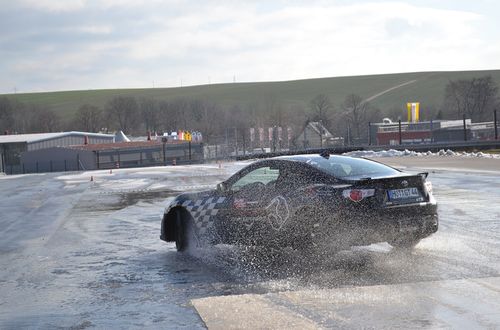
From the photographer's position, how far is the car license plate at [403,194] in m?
8.45

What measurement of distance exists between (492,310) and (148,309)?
3.08 metres

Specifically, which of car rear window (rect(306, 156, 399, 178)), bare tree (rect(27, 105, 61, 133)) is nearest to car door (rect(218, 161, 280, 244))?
car rear window (rect(306, 156, 399, 178))

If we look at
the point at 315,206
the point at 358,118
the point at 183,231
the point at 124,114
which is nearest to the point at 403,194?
the point at 315,206

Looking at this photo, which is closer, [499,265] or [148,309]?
[148,309]

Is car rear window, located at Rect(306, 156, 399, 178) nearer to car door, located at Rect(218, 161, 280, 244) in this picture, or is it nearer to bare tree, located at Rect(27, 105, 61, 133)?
car door, located at Rect(218, 161, 280, 244)

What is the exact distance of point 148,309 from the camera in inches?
262

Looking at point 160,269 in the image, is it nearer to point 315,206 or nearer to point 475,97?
point 315,206

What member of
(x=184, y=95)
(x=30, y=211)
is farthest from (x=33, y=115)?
(x=30, y=211)

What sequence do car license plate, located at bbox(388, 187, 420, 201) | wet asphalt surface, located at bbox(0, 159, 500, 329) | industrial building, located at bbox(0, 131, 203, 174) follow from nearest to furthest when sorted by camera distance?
1. wet asphalt surface, located at bbox(0, 159, 500, 329)
2. car license plate, located at bbox(388, 187, 420, 201)
3. industrial building, located at bbox(0, 131, 203, 174)

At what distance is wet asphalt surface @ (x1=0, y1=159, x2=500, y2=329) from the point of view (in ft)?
21.9

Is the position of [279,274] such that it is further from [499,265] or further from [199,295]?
[499,265]

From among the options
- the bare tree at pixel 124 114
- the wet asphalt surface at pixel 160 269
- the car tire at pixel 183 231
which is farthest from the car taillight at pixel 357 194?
the bare tree at pixel 124 114

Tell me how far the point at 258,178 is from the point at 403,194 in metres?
1.96

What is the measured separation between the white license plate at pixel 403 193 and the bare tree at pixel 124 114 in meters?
123
